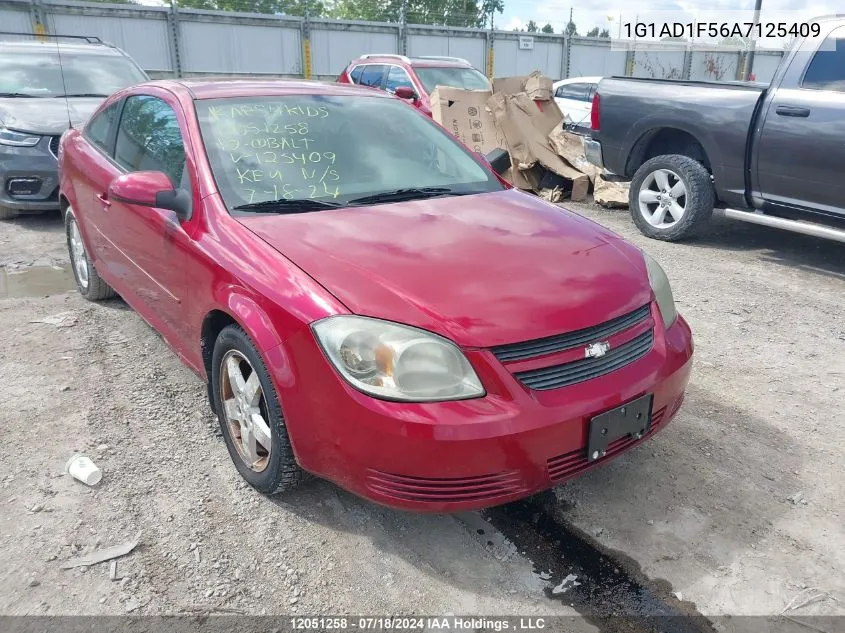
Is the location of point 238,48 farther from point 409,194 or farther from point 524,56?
point 409,194

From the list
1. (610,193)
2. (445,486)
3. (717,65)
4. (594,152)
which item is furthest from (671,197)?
(717,65)

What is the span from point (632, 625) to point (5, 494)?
2467 mm

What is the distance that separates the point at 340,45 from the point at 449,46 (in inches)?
184

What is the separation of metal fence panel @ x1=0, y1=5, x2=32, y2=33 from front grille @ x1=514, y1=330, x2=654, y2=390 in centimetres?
2375

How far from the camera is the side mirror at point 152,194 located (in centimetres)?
298

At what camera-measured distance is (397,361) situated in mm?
2188

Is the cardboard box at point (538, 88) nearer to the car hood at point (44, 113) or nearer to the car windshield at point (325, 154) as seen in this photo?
the car hood at point (44, 113)

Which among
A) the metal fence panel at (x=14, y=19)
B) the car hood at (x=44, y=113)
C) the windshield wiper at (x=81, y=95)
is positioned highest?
the metal fence panel at (x=14, y=19)

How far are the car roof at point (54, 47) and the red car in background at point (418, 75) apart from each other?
Answer: 145 inches

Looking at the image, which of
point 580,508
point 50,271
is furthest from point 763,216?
point 50,271

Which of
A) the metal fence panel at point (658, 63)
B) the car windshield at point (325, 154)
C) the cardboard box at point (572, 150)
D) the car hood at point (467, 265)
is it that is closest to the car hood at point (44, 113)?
the car windshield at point (325, 154)

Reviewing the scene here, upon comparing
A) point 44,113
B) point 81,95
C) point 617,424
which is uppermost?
point 81,95

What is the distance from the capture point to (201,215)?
291cm

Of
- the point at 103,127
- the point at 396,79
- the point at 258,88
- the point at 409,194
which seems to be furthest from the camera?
the point at 396,79
